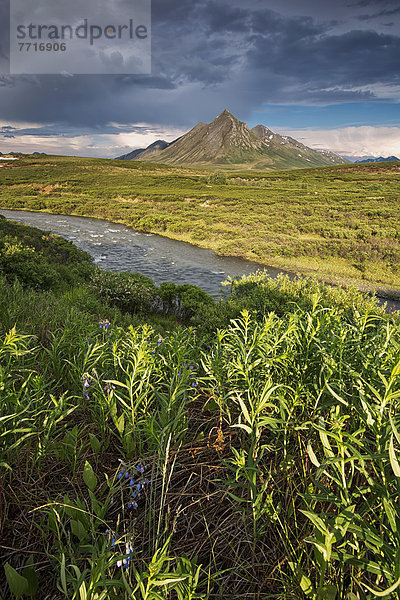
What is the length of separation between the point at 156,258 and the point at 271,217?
1744 centimetres

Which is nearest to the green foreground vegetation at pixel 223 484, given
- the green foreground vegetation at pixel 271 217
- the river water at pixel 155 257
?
the river water at pixel 155 257

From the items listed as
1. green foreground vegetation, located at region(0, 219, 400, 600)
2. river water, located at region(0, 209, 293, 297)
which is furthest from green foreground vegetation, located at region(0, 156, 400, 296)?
green foreground vegetation, located at region(0, 219, 400, 600)

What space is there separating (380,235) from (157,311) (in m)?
22.8

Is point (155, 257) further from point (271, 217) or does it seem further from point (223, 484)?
point (223, 484)

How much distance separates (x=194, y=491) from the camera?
1.51m

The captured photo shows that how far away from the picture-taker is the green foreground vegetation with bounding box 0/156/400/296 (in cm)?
2486

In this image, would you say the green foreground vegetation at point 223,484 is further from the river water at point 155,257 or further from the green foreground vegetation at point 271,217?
the green foreground vegetation at point 271,217

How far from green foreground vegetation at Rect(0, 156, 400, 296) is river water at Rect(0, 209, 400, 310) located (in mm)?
1939

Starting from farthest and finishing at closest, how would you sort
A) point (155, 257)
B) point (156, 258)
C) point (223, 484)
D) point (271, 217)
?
point (271, 217)
point (155, 257)
point (156, 258)
point (223, 484)

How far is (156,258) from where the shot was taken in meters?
26.5

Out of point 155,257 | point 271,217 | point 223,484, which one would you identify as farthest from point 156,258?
point 223,484

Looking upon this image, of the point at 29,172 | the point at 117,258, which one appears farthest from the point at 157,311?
the point at 29,172

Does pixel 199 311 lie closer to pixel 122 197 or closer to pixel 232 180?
pixel 122 197

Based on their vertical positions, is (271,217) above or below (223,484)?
above
